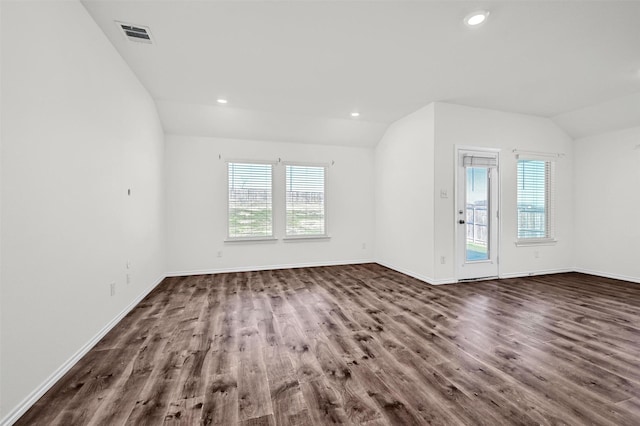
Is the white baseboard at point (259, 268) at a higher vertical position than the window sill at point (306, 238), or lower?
lower

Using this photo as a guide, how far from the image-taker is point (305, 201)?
556cm

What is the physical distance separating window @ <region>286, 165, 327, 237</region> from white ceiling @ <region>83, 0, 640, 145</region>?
Answer: 1.29 m

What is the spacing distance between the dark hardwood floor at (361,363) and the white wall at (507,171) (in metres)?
1.09

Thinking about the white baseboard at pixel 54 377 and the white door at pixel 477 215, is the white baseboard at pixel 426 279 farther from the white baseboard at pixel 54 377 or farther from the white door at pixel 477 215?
the white baseboard at pixel 54 377

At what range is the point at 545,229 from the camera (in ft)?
16.5

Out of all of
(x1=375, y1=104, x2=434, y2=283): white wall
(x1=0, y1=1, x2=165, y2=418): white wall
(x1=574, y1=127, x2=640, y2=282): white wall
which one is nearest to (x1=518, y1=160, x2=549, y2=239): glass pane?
(x1=574, y1=127, x2=640, y2=282): white wall

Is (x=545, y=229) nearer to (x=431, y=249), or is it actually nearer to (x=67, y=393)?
(x=431, y=249)

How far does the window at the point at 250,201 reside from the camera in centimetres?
515

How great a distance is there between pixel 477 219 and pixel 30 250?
206 inches

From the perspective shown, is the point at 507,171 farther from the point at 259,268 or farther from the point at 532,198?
the point at 259,268

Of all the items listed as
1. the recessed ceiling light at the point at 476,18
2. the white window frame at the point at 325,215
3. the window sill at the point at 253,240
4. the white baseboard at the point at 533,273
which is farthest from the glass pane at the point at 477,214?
the window sill at the point at 253,240

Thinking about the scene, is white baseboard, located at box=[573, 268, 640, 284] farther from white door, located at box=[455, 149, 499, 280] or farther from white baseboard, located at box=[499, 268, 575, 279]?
white door, located at box=[455, 149, 499, 280]

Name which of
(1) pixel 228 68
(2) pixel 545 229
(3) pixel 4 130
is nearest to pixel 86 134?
(3) pixel 4 130

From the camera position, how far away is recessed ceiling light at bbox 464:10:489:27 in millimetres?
2225
